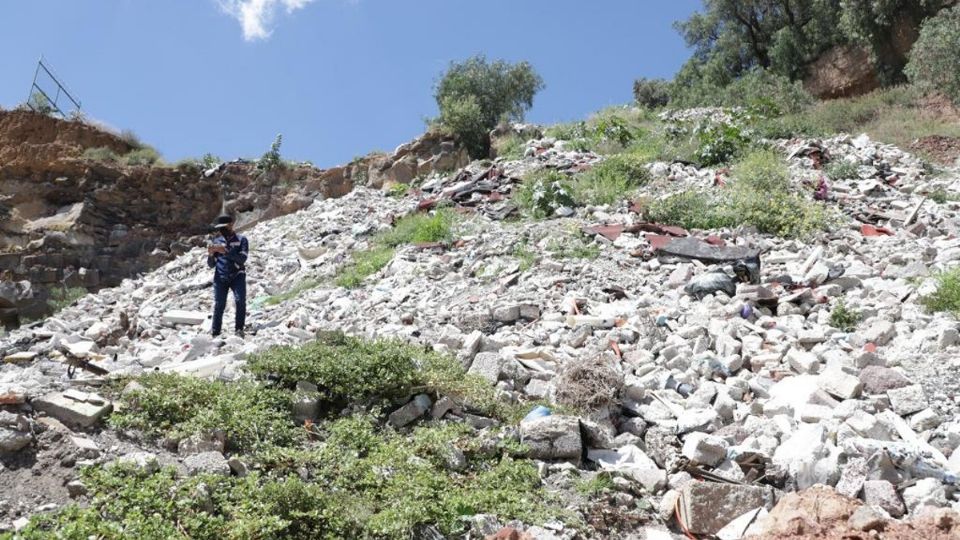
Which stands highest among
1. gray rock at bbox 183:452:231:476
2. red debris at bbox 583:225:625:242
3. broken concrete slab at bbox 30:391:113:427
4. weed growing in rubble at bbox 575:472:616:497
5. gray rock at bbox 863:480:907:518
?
red debris at bbox 583:225:625:242

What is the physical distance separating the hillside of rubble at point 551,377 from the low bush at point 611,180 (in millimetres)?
55

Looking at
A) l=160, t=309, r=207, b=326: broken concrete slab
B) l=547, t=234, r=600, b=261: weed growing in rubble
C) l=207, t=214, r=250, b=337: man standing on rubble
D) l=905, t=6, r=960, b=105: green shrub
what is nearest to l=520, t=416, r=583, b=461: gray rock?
l=547, t=234, r=600, b=261: weed growing in rubble

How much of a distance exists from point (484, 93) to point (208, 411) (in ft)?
54.5

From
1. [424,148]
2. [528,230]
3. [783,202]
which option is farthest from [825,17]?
[528,230]

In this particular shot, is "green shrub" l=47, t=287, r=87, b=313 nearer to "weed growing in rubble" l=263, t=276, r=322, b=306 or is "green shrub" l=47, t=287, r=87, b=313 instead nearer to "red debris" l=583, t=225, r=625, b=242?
"weed growing in rubble" l=263, t=276, r=322, b=306

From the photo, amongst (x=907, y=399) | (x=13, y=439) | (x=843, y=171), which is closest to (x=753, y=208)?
(x=843, y=171)

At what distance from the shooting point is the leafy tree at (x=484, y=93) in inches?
661

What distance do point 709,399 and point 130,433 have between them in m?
3.44

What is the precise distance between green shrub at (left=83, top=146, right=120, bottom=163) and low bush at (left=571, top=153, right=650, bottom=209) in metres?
11.3

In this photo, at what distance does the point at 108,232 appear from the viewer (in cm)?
1521

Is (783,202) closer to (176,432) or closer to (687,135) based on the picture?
(687,135)

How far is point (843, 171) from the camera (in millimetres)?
10555

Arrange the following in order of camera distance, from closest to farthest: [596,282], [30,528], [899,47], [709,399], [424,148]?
[30,528]
[709,399]
[596,282]
[424,148]
[899,47]

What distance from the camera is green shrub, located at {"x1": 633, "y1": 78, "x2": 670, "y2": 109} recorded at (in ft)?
77.6
